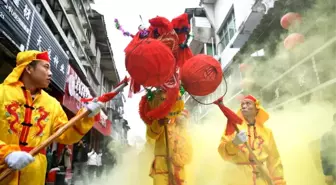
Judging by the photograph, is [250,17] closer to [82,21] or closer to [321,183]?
[321,183]

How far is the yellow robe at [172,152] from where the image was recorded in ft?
10.7

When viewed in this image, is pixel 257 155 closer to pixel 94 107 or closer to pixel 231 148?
pixel 231 148

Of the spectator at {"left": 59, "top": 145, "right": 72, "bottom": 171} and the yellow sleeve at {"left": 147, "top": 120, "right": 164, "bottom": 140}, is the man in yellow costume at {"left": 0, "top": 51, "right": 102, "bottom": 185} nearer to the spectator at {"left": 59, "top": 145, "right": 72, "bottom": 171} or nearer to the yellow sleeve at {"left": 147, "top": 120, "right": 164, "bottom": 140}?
the yellow sleeve at {"left": 147, "top": 120, "right": 164, "bottom": 140}

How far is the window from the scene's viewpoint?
46.0 ft

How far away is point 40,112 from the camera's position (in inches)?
95.3

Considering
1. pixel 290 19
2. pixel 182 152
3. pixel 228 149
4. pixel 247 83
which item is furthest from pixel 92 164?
pixel 290 19

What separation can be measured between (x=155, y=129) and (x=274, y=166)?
149 cm

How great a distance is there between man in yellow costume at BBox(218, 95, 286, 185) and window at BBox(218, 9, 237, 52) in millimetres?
10623

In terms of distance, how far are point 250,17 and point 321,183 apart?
6253mm

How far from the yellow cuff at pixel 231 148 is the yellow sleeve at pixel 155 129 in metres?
0.81

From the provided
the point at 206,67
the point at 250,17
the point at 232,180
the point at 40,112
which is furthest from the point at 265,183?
the point at 250,17

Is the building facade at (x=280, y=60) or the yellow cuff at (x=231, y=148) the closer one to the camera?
the yellow cuff at (x=231, y=148)

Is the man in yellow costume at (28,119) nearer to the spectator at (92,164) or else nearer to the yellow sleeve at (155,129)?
the yellow sleeve at (155,129)

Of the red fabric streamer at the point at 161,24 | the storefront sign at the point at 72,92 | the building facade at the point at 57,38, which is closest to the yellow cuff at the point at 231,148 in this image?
the red fabric streamer at the point at 161,24
